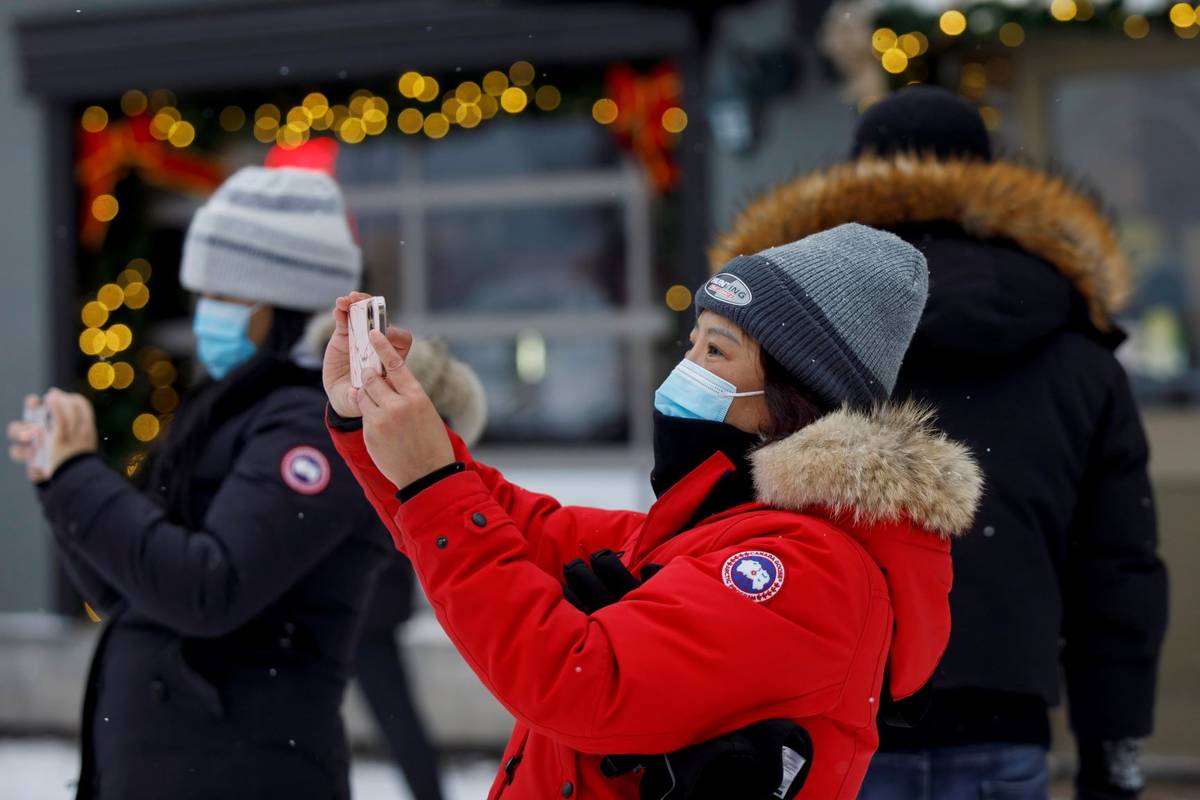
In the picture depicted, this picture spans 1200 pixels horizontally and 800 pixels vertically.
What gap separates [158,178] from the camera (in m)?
6.53

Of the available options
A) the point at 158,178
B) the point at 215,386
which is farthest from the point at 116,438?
the point at 215,386

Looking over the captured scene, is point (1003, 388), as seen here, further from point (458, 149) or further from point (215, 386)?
point (458, 149)

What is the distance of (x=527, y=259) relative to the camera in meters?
6.43

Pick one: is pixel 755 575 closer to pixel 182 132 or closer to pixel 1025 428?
pixel 1025 428

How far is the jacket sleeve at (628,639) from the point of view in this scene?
4.44 feet

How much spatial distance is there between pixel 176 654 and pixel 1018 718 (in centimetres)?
146

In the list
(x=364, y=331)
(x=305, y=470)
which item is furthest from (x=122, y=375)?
(x=364, y=331)

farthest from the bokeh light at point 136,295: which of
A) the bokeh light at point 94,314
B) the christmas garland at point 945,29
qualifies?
the christmas garland at point 945,29

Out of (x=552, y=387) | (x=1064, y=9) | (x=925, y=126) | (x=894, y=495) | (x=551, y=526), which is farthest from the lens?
(x=552, y=387)

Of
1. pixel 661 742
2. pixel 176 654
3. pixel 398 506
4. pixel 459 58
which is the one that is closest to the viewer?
pixel 661 742

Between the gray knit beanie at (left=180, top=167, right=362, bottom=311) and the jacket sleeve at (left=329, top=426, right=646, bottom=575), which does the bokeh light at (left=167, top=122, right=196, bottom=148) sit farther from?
the jacket sleeve at (left=329, top=426, right=646, bottom=575)

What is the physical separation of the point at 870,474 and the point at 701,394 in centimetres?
25

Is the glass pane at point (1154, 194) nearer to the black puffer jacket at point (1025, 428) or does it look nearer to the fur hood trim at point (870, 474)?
the black puffer jacket at point (1025, 428)

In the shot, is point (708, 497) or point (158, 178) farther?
point (158, 178)
